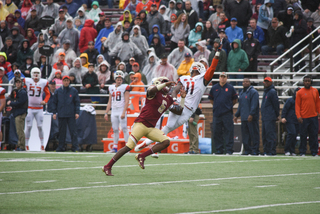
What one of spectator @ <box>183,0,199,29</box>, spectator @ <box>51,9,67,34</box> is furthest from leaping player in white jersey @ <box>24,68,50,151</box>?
spectator @ <box>183,0,199,29</box>

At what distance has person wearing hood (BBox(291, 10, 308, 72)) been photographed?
18453 millimetres

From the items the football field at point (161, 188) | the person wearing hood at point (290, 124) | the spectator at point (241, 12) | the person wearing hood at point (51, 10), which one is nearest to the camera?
the football field at point (161, 188)

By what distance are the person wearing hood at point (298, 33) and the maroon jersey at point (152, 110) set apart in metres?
10.4

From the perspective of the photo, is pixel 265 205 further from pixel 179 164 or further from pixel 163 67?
pixel 163 67

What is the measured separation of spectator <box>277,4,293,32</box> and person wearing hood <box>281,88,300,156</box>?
184 inches

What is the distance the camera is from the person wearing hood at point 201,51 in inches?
700

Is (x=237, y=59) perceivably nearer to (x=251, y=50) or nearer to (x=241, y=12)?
(x=251, y=50)

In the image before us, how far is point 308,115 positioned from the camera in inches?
578

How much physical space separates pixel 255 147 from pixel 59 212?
389 inches

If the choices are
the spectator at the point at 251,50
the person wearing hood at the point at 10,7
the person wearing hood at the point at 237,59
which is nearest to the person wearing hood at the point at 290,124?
the person wearing hood at the point at 237,59

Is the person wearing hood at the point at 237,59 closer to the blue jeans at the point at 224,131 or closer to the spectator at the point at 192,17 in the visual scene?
the blue jeans at the point at 224,131

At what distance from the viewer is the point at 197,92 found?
12398 mm

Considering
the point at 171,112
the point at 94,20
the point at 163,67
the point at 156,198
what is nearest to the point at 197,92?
the point at 171,112

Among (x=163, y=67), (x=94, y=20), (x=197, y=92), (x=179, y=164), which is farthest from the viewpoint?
(x=94, y=20)
